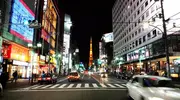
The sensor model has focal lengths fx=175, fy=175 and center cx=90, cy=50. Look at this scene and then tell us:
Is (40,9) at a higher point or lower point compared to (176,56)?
higher

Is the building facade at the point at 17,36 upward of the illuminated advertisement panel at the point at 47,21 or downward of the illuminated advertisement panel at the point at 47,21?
downward

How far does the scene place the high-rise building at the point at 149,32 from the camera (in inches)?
1471

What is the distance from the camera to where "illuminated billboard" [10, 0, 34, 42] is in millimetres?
28375

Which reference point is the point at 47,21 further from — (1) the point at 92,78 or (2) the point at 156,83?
(2) the point at 156,83

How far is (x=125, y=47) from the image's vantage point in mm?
74312

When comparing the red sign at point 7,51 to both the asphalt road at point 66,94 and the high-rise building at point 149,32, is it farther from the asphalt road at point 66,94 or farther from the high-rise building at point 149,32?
the high-rise building at point 149,32

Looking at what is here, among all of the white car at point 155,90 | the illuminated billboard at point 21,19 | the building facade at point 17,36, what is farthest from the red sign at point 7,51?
the white car at point 155,90

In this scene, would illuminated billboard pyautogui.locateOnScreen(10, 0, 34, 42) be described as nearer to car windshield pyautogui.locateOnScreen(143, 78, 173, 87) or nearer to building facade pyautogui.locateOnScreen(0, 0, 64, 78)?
building facade pyautogui.locateOnScreen(0, 0, 64, 78)

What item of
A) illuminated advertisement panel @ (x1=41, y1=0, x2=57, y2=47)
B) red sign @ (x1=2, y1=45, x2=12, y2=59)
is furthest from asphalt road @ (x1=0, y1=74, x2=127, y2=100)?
illuminated advertisement panel @ (x1=41, y1=0, x2=57, y2=47)

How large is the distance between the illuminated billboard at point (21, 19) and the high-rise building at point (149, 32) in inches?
664

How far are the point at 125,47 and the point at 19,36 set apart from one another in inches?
2009

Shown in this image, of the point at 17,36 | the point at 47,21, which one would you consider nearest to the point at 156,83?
the point at 17,36

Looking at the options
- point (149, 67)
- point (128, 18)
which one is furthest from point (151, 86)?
point (128, 18)

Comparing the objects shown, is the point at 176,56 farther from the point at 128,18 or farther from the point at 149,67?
the point at 128,18
